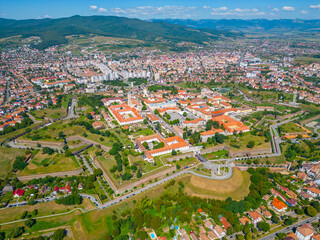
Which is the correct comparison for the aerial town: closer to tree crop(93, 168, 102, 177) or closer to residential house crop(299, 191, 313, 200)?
residential house crop(299, 191, 313, 200)

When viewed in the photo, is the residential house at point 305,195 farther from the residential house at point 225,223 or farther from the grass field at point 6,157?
the grass field at point 6,157

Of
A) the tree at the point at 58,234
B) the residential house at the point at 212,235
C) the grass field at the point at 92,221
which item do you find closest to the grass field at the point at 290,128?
the grass field at the point at 92,221

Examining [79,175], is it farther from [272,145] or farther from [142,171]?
[272,145]

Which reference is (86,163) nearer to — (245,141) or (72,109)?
(72,109)

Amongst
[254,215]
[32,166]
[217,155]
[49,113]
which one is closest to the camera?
[254,215]

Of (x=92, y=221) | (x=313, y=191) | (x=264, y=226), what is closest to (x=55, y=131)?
(x=92, y=221)

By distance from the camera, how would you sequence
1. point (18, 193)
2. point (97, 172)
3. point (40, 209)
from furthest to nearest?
point (97, 172) < point (18, 193) < point (40, 209)
